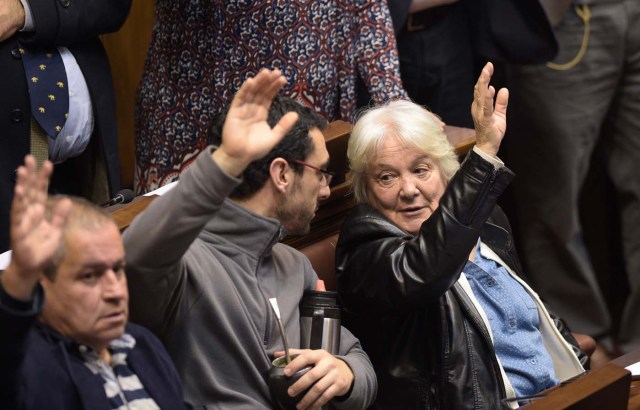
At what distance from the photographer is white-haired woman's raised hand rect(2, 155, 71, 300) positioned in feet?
5.14

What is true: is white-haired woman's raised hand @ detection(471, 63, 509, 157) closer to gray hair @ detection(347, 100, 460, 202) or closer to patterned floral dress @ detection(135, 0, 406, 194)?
gray hair @ detection(347, 100, 460, 202)

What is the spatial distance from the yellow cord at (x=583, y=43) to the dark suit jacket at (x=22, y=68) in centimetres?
149

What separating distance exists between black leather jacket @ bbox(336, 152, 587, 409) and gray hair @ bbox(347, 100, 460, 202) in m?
0.11

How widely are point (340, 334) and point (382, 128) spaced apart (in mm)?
523

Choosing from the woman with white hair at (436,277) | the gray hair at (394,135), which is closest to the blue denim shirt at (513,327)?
the woman with white hair at (436,277)

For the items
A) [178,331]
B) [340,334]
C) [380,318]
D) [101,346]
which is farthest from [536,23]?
[101,346]

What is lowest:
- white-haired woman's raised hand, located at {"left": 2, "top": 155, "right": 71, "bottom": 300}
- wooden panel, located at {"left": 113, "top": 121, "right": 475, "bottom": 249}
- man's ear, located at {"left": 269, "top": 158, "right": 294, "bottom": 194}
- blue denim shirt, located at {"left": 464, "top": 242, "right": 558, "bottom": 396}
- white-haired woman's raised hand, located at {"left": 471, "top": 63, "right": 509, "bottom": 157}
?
blue denim shirt, located at {"left": 464, "top": 242, "right": 558, "bottom": 396}

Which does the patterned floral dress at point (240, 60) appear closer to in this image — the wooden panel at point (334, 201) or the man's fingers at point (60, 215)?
the wooden panel at point (334, 201)

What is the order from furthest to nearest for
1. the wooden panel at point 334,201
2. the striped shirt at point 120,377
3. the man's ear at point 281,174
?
1. the wooden panel at point 334,201
2. the man's ear at point 281,174
3. the striped shirt at point 120,377

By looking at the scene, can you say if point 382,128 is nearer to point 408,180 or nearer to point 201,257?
point 408,180

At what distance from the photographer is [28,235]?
5.16 feet

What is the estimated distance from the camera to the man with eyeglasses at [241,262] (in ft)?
6.20

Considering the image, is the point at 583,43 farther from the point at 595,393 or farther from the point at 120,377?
the point at 120,377

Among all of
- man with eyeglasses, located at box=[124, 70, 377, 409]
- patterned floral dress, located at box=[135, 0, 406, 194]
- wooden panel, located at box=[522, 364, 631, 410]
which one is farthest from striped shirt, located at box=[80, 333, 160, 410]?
patterned floral dress, located at box=[135, 0, 406, 194]
